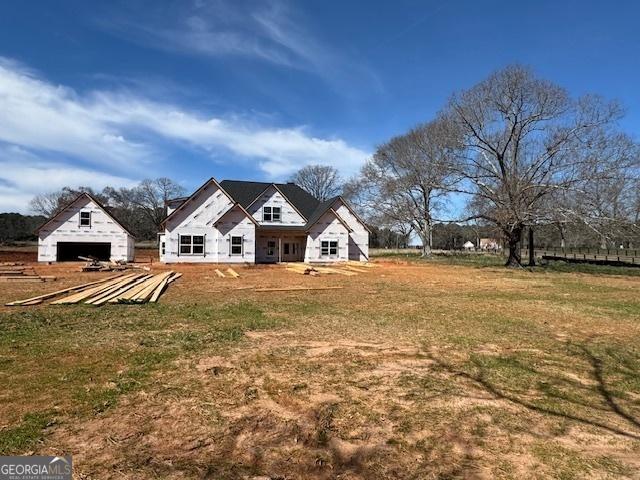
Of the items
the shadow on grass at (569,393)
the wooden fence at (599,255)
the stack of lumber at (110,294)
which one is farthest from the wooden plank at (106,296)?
the wooden fence at (599,255)

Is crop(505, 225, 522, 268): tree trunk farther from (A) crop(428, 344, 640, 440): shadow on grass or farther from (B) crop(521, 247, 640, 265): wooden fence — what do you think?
(A) crop(428, 344, 640, 440): shadow on grass

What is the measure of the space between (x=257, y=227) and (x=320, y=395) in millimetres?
28658

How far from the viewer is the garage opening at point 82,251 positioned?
32.1 m

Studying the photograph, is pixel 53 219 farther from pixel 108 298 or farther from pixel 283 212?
pixel 108 298

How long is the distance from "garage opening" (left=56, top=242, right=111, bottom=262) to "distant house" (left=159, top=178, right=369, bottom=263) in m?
4.26

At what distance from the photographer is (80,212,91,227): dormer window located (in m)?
31.6

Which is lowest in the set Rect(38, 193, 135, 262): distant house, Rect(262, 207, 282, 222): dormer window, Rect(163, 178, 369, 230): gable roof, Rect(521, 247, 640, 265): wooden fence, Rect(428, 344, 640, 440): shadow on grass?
Rect(428, 344, 640, 440): shadow on grass

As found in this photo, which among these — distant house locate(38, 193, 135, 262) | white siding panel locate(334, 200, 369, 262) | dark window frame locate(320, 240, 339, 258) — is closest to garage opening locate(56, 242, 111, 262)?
distant house locate(38, 193, 135, 262)

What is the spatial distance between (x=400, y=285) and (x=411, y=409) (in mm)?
13818

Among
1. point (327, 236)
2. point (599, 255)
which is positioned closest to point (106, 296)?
point (327, 236)

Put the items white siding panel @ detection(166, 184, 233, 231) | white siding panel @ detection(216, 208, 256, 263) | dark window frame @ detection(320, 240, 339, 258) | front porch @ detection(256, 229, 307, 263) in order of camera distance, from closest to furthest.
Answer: white siding panel @ detection(166, 184, 233, 231) < white siding panel @ detection(216, 208, 256, 263) < front porch @ detection(256, 229, 307, 263) < dark window frame @ detection(320, 240, 339, 258)

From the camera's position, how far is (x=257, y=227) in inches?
1305

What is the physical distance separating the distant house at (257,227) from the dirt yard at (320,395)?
2140cm

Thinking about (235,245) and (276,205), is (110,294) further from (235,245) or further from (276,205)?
(276,205)
